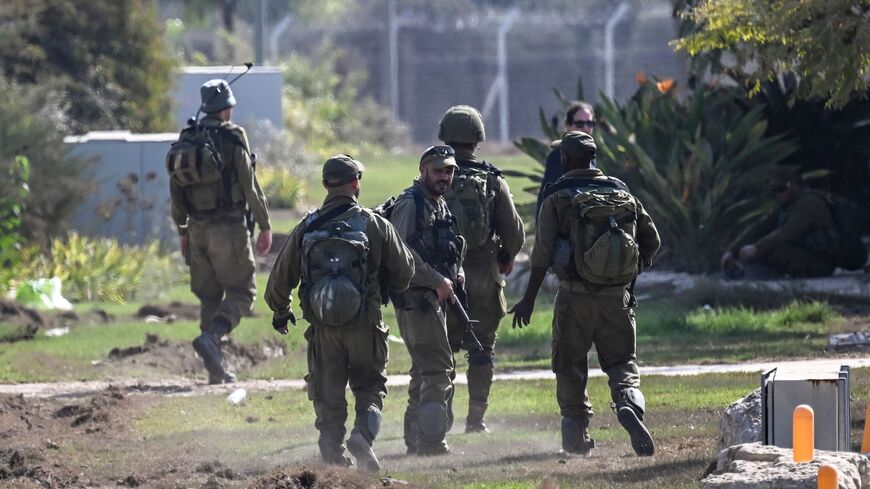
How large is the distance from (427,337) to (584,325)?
0.94 metres

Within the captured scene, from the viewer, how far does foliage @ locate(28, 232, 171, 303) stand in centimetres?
1844

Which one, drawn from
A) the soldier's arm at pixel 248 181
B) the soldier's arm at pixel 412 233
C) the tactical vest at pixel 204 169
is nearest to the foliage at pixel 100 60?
the tactical vest at pixel 204 169

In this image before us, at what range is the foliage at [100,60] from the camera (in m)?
24.3

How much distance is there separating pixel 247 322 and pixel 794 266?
17.4ft

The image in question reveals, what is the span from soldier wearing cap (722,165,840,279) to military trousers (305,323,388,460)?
776 cm

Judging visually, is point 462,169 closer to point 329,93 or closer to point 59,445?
point 59,445

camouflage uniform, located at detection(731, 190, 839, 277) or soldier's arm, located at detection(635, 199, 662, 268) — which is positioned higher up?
soldier's arm, located at detection(635, 199, 662, 268)

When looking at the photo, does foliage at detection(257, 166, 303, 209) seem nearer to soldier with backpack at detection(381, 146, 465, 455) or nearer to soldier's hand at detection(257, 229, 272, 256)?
soldier's hand at detection(257, 229, 272, 256)

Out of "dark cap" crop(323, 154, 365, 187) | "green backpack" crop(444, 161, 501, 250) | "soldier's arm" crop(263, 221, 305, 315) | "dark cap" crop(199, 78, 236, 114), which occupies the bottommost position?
"soldier's arm" crop(263, 221, 305, 315)

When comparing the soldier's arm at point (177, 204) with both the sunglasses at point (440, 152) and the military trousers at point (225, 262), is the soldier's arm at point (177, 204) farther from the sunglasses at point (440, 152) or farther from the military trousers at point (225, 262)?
the sunglasses at point (440, 152)

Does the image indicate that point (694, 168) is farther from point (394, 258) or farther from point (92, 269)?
point (394, 258)

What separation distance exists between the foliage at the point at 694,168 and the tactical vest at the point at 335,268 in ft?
29.0

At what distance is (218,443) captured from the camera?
1030 centimetres

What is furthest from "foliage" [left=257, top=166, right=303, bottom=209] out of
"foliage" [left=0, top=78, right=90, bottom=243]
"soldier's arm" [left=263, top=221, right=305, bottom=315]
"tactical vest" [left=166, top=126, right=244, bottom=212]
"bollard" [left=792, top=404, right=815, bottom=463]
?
"bollard" [left=792, top=404, right=815, bottom=463]
